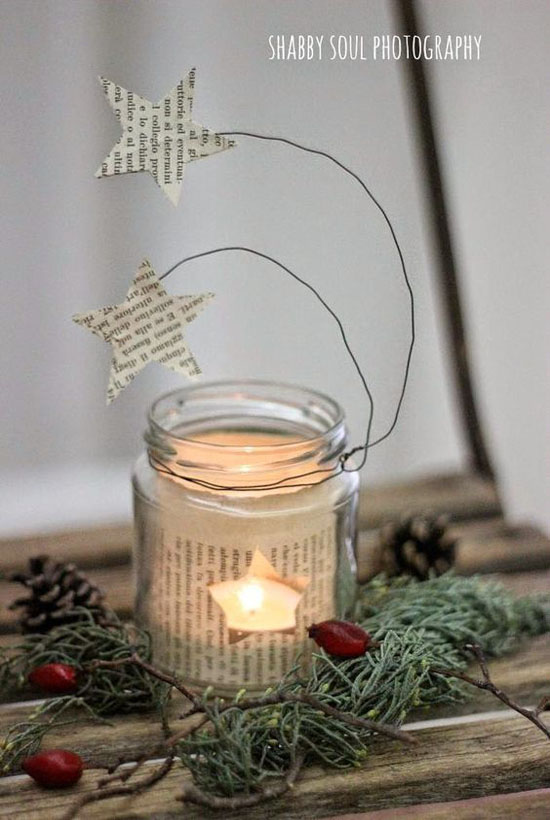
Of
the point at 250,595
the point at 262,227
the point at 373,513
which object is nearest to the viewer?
the point at 250,595

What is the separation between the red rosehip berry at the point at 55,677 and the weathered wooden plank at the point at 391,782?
0.23 feet

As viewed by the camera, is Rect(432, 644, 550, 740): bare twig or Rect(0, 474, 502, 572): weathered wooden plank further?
Rect(0, 474, 502, 572): weathered wooden plank

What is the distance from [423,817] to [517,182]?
79cm

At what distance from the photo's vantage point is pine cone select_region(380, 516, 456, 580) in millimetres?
750

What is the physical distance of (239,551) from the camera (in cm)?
60

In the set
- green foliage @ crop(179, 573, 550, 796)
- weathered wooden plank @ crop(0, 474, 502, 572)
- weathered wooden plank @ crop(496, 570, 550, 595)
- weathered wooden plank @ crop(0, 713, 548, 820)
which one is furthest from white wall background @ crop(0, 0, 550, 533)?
weathered wooden plank @ crop(0, 713, 548, 820)

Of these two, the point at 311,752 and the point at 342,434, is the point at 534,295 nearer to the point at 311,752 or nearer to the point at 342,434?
the point at 342,434

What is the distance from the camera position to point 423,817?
0.50 m

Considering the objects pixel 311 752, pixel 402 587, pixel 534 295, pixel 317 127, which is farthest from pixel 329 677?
pixel 534 295

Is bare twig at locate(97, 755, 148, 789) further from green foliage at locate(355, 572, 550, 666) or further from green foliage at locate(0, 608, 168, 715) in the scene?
green foliage at locate(355, 572, 550, 666)

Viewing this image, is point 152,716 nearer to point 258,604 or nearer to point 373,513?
point 258,604

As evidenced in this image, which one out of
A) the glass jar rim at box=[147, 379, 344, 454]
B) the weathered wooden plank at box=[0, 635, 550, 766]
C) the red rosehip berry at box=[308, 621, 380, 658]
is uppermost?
the glass jar rim at box=[147, 379, 344, 454]

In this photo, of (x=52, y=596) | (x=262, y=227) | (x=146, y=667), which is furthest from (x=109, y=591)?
(x=262, y=227)

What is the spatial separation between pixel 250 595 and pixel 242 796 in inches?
5.1
